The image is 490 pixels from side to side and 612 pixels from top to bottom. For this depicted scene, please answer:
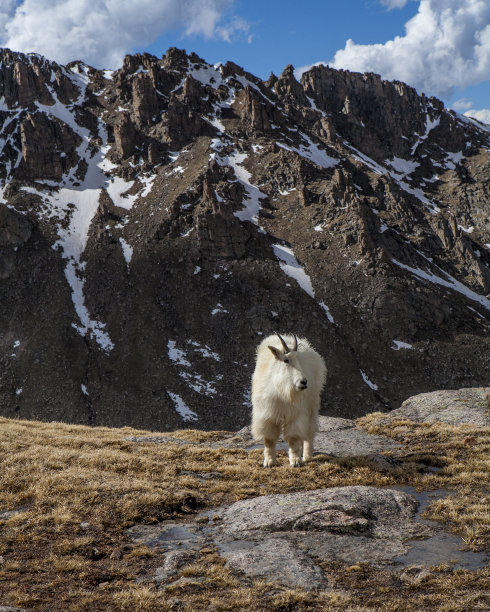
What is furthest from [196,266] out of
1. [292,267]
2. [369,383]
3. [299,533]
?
[299,533]

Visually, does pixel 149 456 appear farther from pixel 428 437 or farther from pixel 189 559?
pixel 428 437

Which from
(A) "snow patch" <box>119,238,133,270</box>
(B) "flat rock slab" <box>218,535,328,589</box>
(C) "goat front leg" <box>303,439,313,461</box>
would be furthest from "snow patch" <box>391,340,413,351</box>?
Result: (B) "flat rock slab" <box>218,535,328,589</box>

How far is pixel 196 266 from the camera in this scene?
12694 cm

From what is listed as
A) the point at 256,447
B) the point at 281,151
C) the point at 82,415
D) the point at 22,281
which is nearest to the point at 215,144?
the point at 281,151

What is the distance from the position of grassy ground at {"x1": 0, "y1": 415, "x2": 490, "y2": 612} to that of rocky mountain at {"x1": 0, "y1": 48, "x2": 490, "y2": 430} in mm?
78367

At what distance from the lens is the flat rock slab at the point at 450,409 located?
1909cm

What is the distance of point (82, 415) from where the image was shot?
3642 inches

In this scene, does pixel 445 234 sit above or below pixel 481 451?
above

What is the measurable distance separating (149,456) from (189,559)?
24.7 feet

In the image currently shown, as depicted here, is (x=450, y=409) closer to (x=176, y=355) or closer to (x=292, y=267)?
(x=176, y=355)

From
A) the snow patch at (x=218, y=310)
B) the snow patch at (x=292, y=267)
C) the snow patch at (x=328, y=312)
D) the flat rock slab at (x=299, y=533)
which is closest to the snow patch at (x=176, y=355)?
the snow patch at (x=218, y=310)

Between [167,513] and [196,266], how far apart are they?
118165mm

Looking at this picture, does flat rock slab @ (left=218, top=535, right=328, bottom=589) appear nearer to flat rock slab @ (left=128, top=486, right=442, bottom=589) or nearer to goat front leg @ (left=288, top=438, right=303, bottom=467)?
flat rock slab @ (left=128, top=486, right=442, bottom=589)

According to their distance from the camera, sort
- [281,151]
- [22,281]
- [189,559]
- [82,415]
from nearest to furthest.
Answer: [189,559] < [82,415] < [22,281] < [281,151]
